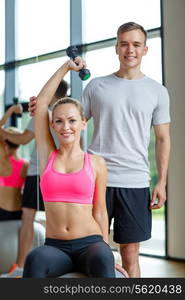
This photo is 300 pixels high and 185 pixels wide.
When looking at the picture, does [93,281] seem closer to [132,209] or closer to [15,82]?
[132,209]

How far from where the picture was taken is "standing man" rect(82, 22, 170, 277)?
4.40 feet

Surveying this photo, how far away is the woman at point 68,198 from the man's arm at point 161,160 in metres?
0.20

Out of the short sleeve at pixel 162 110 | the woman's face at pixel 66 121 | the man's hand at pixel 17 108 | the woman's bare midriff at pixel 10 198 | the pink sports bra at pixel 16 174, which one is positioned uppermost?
the man's hand at pixel 17 108

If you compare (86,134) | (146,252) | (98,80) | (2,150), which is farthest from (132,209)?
(2,150)

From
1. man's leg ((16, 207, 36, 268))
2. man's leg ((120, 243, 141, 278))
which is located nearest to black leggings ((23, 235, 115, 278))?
man's leg ((120, 243, 141, 278))

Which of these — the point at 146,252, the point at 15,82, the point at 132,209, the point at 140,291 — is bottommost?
the point at 140,291

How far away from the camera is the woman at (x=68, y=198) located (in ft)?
3.76

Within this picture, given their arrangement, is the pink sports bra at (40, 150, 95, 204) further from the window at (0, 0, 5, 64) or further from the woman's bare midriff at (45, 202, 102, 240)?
the window at (0, 0, 5, 64)

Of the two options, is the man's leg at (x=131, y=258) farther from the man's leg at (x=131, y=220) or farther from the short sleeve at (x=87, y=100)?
the short sleeve at (x=87, y=100)

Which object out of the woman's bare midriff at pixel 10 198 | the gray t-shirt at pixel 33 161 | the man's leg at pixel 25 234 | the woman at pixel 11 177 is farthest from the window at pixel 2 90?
the man's leg at pixel 25 234

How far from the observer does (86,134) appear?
1410mm

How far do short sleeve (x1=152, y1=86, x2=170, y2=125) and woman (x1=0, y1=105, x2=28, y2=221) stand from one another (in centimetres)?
56

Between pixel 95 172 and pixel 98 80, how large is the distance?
13.9 inches

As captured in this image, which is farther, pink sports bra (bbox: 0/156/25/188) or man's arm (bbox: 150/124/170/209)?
pink sports bra (bbox: 0/156/25/188)
